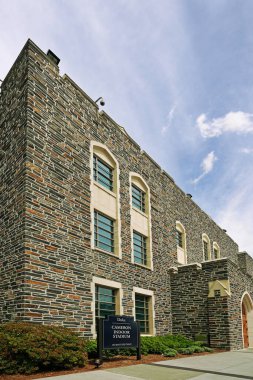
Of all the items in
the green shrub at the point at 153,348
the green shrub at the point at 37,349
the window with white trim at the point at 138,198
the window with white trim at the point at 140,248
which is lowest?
the green shrub at the point at 153,348

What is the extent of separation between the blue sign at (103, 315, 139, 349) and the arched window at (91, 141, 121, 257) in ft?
13.0

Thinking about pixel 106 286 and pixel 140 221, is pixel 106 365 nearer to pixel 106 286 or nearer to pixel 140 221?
pixel 106 286

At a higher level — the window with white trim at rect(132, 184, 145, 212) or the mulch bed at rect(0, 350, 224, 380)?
the window with white trim at rect(132, 184, 145, 212)

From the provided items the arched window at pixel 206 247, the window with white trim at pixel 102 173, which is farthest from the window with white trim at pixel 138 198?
the arched window at pixel 206 247

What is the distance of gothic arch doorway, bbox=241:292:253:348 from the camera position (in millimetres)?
21667

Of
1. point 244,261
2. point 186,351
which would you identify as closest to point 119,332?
point 186,351

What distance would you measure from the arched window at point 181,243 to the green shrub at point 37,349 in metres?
A: 14.9

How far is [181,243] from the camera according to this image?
86.6 feet

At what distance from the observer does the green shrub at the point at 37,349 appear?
9586 mm

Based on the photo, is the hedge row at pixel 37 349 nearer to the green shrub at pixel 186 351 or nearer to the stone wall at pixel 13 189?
the stone wall at pixel 13 189

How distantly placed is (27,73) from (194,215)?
19101 mm

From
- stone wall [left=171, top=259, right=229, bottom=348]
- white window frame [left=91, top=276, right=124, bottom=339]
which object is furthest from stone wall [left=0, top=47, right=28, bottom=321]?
stone wall [left=171, top=259, right=229, bottom=348]

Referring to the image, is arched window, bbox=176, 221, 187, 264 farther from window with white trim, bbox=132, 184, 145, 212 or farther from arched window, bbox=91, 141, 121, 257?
arched window, bbox=91, 141, 121, 257

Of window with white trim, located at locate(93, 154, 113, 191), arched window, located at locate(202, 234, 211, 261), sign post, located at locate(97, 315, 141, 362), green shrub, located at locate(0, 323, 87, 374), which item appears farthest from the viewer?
arched window, located at locate(202, 234, 211, 261)
